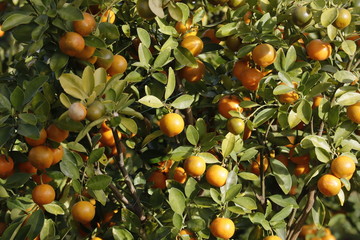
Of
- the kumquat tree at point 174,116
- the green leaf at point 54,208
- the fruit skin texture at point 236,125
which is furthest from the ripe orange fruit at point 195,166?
the green leaf at point 54,208

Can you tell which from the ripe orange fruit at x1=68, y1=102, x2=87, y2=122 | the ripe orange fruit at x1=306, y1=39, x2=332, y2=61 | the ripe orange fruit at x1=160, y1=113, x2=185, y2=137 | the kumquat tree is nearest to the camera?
the ripe orange fruit at x1=68, y1=102, x2=87, y2=122

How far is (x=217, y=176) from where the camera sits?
135 cm

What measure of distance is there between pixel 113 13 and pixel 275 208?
2.36 feet

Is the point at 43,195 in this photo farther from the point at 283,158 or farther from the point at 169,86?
the point at 283,158

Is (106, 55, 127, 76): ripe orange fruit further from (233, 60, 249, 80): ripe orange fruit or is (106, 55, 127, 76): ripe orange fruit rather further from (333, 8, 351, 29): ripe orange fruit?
(333, 8, 351, 29): ripe orange fruit

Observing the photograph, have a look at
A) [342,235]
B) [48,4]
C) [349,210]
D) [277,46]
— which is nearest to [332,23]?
[277,46]

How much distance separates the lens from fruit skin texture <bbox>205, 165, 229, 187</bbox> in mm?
1353

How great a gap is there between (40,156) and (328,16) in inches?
29.7

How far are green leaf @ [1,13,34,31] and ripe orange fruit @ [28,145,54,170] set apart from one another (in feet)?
0.87

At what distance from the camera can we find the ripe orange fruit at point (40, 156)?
122 cm

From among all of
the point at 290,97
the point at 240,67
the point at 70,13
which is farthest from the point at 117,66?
the point at 290,97

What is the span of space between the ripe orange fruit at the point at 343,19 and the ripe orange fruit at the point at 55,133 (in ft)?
2.34

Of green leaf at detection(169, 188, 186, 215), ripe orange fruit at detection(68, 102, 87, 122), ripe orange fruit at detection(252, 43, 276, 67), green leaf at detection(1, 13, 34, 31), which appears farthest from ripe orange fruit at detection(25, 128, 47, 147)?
ripe orange fruit at detection(252, 43, 276, 67)

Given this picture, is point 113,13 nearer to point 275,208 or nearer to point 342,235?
point 275,208
